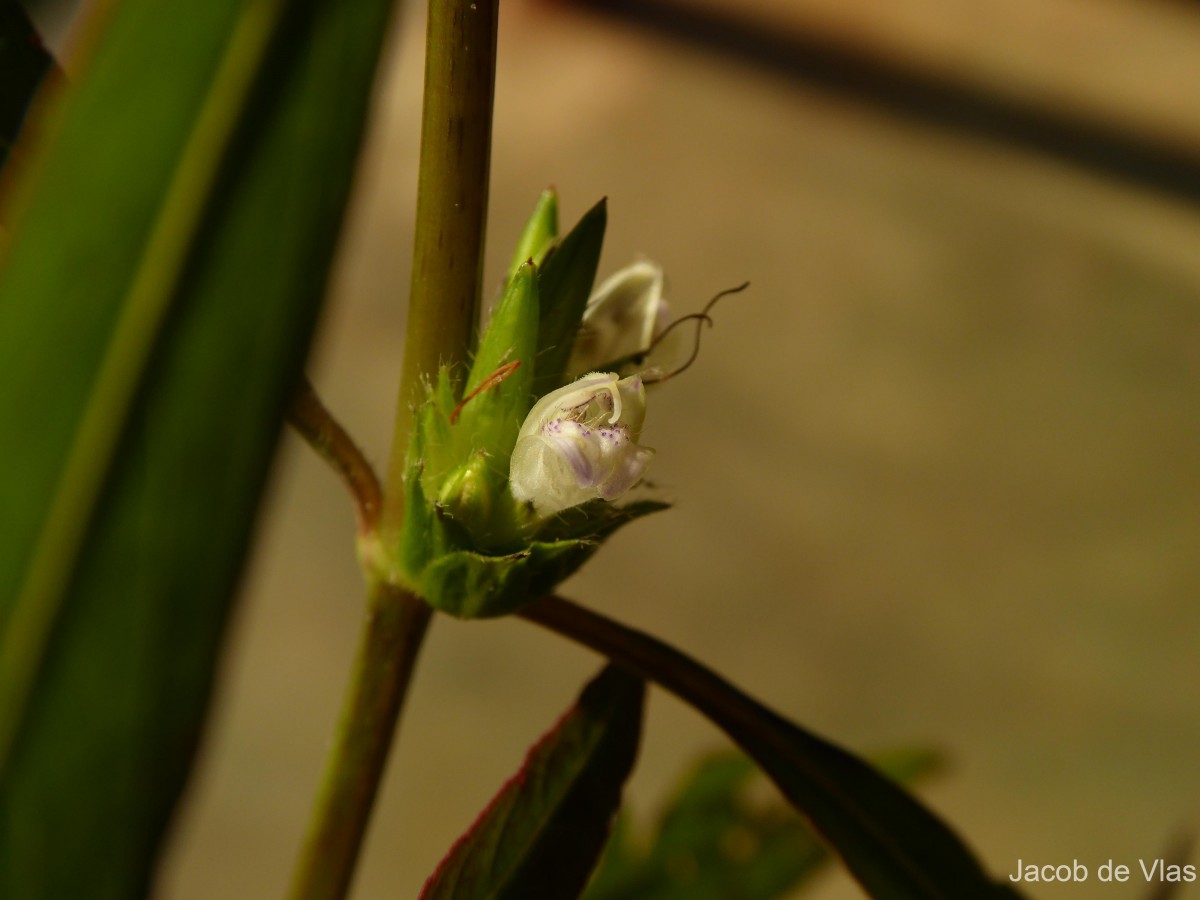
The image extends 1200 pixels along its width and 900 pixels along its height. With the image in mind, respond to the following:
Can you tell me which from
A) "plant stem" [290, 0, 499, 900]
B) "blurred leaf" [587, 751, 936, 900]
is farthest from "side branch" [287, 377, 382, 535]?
"blurred leaf" [587, 751, 936, 900]

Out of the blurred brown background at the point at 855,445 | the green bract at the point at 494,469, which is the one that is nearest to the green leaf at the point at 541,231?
the green bract at the point at 494,469

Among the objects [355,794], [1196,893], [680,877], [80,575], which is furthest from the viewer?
[1196,893]

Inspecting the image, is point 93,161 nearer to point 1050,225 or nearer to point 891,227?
point 891,227

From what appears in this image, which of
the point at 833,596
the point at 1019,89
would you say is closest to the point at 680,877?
the point at 833,596

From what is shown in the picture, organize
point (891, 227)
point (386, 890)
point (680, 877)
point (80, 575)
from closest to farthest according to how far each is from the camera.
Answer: point (80, 575)
point (680, 877)
point (386, 890)
point (891, 227)

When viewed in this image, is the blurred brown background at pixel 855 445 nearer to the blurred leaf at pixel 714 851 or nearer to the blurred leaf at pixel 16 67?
the blurred leaf at pixel 714 851

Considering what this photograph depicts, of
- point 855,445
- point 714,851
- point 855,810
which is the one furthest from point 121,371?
point 855,445

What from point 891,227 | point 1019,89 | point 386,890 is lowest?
point 386,890
